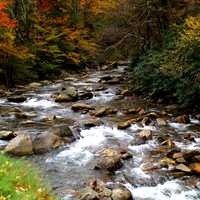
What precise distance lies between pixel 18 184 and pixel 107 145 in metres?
7.00

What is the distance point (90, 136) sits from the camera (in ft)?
47.9

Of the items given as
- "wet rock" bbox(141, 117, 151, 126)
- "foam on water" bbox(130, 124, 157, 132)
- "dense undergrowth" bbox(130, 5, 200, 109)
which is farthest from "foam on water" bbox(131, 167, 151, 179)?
"dense undergrowth" bbox(130, 5, 200, 109)

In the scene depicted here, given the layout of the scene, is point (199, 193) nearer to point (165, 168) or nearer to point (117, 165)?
point (165, 168)

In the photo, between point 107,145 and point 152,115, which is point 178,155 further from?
point 152,115

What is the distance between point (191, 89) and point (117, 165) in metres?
7.17

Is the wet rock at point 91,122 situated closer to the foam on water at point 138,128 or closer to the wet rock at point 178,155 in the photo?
the foam on water at point 138,128

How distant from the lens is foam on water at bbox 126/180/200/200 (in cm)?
970

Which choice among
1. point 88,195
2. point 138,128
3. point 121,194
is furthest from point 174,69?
point 88,195

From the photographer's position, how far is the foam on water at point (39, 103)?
2069cm

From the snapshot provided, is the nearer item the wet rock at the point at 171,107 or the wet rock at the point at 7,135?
the wet rock at the point at 7,135

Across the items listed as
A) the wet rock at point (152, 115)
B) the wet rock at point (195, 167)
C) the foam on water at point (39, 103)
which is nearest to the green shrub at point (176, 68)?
the wet rock at point (152, 115)

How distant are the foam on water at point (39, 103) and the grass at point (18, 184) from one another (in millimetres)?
12579

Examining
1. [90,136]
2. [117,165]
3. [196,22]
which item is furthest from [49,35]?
[117,165]

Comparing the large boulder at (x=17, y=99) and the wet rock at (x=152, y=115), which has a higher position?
the wet rock at (x=152, y=115)
